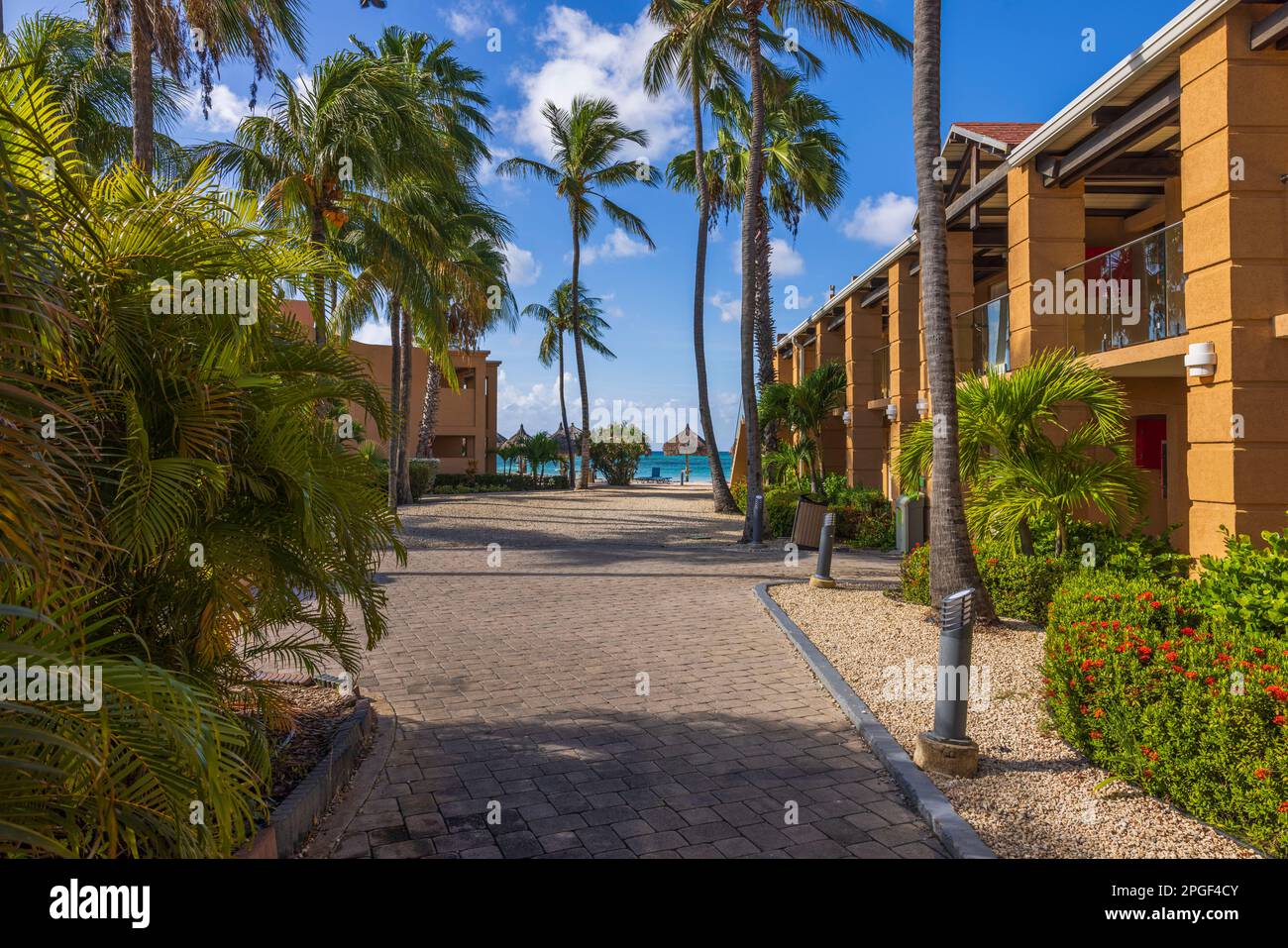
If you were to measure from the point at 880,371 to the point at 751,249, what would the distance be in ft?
17.4

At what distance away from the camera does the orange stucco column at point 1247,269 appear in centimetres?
771

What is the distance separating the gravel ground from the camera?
3.99m

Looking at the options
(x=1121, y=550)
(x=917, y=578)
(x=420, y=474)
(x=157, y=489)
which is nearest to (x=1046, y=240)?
(x=1121, y=550)

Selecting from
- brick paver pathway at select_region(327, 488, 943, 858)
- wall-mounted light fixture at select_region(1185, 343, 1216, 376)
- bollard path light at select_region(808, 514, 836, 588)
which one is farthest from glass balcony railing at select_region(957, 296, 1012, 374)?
brick paver pathway at select_region(327, 488, 943, 858)

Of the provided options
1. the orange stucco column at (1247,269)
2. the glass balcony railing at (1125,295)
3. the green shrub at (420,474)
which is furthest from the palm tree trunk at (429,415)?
the orange stucco column at (1247,269)

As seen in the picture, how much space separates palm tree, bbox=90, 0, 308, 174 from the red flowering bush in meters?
11.6

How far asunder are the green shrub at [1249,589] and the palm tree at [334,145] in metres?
13.3

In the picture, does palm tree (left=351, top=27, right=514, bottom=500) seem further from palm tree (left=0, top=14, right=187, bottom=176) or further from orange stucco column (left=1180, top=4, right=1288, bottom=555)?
orange stucco column (left=1180, top=4, right=1288, bottom=555)

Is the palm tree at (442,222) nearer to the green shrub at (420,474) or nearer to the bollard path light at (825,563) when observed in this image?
the green shrub at (420,474)

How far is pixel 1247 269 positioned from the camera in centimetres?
782

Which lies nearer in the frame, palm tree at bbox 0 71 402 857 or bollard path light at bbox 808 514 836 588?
palm tree at bbox 0 71 402 857

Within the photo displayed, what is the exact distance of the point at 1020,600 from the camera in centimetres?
883

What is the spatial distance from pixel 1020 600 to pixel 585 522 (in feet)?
49.5
